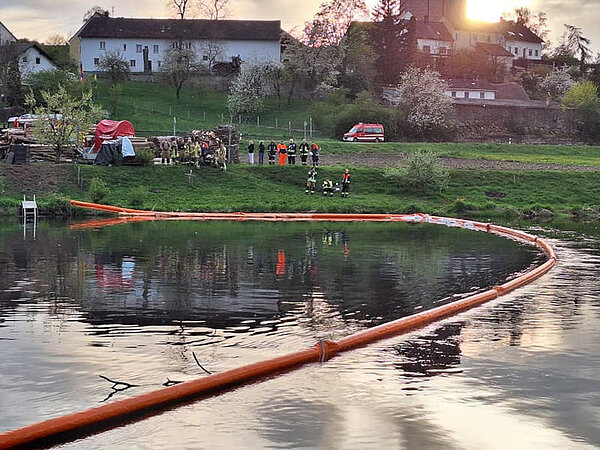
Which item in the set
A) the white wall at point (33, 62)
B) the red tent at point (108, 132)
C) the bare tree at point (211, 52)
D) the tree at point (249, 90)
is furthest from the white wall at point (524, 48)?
the red tent at point (108, 132)

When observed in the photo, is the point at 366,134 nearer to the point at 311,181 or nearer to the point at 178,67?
the point at 311,181

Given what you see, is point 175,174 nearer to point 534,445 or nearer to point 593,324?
point 593,324

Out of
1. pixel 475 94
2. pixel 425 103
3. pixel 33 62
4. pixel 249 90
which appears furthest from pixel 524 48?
pixel 33 62

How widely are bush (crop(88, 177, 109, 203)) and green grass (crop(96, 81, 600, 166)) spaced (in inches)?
611

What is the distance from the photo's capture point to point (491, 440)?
30.0 feet

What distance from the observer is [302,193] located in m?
42.4

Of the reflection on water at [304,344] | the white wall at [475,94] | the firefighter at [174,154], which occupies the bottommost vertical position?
the reflection on water at [304,344]

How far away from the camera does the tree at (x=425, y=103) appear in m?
67.3

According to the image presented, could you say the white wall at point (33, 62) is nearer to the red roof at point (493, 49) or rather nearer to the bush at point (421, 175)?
the bush at point (421, 175)

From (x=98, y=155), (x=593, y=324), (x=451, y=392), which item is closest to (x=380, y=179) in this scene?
(x=98, y=155)

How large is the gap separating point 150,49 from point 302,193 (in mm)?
58144

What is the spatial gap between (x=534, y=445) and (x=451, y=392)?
1.77 metres

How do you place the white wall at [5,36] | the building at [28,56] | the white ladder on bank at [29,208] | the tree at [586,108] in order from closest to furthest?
the white ladder on bank at [29,208] → the tree at [586,108] → the building at [28,56] → the white wall at [5,36]

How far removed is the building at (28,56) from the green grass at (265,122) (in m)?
6.68
